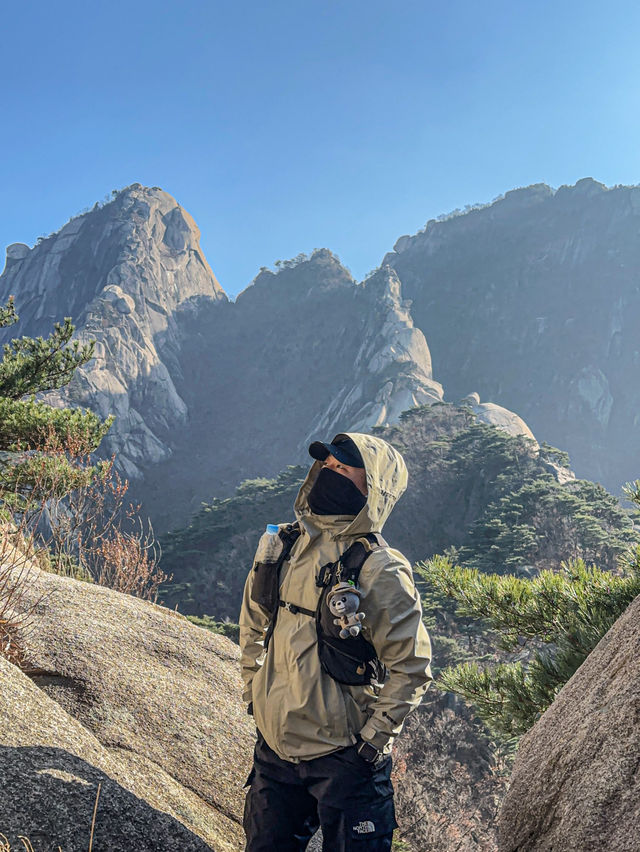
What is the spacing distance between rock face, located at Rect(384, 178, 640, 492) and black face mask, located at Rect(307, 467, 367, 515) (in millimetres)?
58841

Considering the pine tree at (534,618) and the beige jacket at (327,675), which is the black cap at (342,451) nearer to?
the beige jacket at (327,675)

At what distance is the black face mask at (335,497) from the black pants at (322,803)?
0.79m

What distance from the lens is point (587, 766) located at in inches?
60.1

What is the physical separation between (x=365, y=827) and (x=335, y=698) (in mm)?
367

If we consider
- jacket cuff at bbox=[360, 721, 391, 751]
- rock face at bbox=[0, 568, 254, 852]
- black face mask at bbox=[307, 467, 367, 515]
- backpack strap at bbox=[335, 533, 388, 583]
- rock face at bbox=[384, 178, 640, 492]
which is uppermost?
rock face at bbox=[384, 178, 640, 492]

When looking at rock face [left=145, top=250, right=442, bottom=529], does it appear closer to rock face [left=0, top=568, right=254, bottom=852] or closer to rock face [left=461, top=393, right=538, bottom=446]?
rock face [left=461, top=393, right=538, bottom=446]

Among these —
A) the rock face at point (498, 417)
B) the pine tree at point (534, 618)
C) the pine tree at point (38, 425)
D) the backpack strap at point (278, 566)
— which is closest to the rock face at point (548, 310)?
the rock face at point (498, 417)

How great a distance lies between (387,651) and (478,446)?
26.3 metres

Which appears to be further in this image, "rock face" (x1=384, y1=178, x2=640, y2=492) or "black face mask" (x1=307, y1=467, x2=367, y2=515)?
"rock face" (x1=384, y1=178, x2=640, y2=492)

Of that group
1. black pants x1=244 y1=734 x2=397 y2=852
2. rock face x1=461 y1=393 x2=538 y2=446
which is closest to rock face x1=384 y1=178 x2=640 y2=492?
rock face x1=461 y1=393 x2=538 y2=446

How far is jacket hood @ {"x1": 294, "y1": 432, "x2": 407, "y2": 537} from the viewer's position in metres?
2.04

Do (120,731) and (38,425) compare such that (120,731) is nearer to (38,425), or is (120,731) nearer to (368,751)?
Answer: (368,751)

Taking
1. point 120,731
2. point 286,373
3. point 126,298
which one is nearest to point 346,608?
point 120,731

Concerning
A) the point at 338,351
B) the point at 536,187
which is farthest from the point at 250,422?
the point at 536,187
